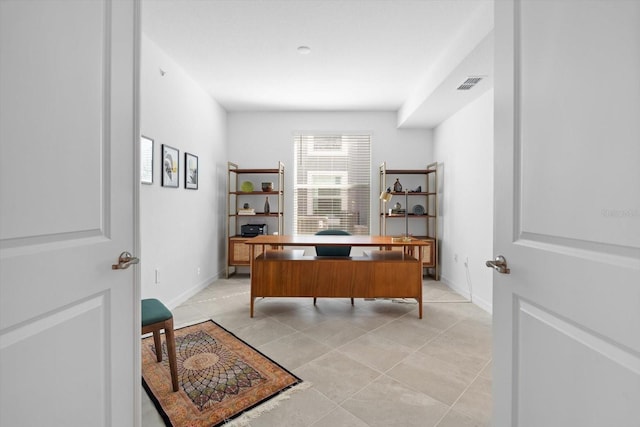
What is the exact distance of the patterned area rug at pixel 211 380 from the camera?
164 centimetres

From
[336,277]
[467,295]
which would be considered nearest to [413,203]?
[467,295]

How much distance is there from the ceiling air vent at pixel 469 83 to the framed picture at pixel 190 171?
3240 millimetres

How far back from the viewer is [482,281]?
11.3 ft

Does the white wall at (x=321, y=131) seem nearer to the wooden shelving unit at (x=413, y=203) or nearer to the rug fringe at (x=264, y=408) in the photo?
the wooden shelving unit at (x=413, y=203)

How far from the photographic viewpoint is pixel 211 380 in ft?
6.32

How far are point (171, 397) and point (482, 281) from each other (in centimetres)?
329

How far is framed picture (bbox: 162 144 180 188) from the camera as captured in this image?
309cm
